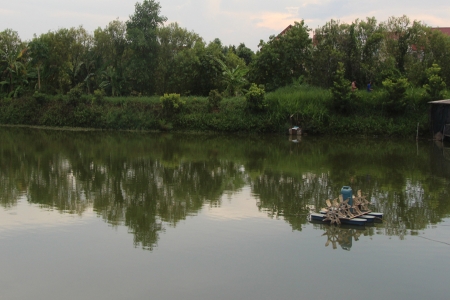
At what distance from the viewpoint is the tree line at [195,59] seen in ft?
91.1

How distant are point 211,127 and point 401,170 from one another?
44.6 feet

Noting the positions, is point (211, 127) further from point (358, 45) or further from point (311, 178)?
point (311, 178)

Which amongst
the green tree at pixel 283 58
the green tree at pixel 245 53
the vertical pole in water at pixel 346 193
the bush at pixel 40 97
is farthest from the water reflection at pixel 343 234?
the green tree at pixel 245 53

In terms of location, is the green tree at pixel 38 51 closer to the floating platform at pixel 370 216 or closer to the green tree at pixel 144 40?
the green tree at pixel 144 40

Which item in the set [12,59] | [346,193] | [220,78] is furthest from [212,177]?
[12,59]

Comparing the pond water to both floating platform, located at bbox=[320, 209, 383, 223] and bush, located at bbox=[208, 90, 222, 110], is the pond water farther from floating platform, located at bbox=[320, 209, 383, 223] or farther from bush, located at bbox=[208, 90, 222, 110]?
bush, located at bbox=[208, 90, 222, 110]

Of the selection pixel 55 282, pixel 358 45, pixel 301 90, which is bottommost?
pixel 55 282

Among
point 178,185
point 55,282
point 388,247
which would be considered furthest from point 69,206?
point 388,247

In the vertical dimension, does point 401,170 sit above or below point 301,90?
below

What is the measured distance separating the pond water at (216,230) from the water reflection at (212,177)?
5 cm

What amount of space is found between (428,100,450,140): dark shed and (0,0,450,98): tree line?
1.93 metres

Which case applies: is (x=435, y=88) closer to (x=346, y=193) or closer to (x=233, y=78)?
(x=233, y=78)

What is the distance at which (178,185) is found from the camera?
12.5 m

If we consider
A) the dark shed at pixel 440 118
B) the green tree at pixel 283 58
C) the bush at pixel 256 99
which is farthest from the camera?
the green tree at pixel 283 58
